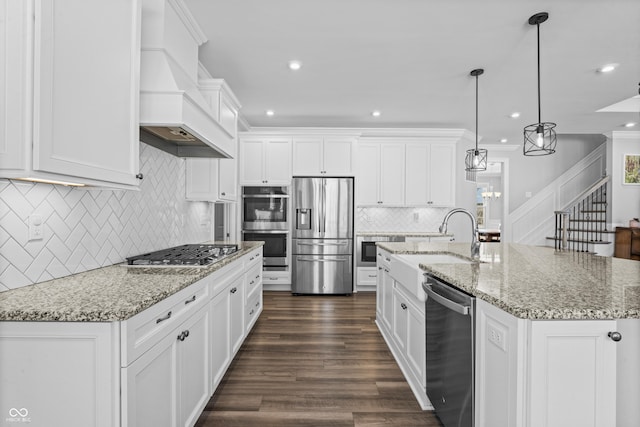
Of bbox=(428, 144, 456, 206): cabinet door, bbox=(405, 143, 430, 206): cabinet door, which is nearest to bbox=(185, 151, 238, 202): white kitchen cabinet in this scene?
bbox=(405, 143, 430, 206): cabinet door

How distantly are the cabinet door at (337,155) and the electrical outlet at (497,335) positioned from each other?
3872mm

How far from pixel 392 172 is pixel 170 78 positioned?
4066mm

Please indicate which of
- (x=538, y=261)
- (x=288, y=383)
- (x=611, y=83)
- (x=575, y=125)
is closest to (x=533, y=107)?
(x=611, y=83)

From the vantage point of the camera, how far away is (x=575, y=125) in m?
5.21

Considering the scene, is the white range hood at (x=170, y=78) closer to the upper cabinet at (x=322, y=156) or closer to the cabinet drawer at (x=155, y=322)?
the cabinet drawer at (x=155, y=322)

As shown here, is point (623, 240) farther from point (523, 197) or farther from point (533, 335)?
point (533, 335)

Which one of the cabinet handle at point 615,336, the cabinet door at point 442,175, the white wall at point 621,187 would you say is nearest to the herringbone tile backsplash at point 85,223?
the cabinet handle at point 615,336

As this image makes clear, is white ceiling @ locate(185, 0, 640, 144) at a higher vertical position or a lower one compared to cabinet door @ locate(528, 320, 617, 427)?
Answer: higher

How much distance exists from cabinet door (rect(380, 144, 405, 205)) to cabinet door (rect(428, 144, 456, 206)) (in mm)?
471

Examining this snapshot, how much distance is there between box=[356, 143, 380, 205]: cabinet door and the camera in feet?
17.5

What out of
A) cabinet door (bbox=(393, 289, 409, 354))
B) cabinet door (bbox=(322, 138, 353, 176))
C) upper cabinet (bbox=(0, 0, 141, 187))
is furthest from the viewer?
cabinet door (bbox=(322, 138, 353, 176))

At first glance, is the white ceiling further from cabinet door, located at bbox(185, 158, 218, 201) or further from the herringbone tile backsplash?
the herringbone tile backsplash

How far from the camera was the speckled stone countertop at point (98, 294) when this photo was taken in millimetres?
1061

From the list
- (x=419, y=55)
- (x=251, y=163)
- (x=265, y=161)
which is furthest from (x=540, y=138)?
(x=251, y=163)
